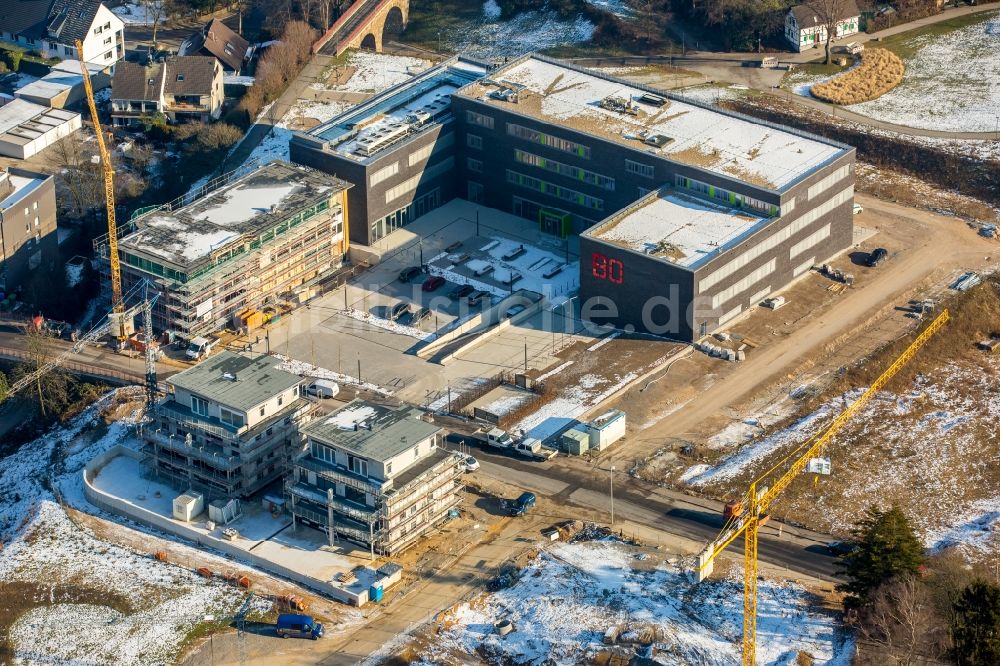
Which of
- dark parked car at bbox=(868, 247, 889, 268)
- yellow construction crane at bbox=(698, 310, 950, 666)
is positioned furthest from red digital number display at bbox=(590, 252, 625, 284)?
dark parked car at bbox=(868, 247, 889, 268)

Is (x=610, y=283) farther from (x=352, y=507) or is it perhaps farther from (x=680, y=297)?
(x=352, y=507)

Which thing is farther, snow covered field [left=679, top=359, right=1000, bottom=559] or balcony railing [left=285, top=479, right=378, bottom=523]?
snow covered field [left=679, top=359, right=1000, bottom=559]

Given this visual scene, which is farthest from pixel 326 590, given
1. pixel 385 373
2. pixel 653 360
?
pixel 653 360

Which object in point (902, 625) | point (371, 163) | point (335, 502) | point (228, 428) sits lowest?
point (902, 625)

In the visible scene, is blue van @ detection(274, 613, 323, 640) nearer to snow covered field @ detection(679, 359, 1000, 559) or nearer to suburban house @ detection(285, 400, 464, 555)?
suburban house @ detection(285, 400, 464, 555)

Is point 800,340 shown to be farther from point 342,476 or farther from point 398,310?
point 342,476

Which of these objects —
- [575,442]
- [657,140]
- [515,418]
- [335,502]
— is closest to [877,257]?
[657,140]

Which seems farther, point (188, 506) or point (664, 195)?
point (664, 195)
